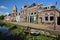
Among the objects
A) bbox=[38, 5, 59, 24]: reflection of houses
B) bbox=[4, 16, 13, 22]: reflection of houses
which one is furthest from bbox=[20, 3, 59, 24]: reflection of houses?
bbox=[4, 16, 13, 22]: reflection of houses

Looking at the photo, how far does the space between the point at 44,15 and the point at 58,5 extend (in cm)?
39

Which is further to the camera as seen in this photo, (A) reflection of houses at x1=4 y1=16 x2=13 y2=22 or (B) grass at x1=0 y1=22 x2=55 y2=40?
(A) reflection of houses at x1=4 y1=16 x2=13 y2=22

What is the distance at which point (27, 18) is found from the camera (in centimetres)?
285

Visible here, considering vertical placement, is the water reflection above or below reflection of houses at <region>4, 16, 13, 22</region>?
below

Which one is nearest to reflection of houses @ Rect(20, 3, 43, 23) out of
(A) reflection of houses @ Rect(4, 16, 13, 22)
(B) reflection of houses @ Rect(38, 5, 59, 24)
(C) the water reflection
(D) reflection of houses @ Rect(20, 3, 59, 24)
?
(D) reflection of houses @ Rect(20, 3, 59, 24)

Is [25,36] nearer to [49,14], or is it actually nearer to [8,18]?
[8,18]

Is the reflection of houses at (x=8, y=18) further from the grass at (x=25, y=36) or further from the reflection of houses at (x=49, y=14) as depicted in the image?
the reflection of houses at (x=49, y=14)

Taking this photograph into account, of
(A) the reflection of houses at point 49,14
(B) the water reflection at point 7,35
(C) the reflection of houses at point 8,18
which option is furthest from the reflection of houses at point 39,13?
(B) the water reflection at point 7,35

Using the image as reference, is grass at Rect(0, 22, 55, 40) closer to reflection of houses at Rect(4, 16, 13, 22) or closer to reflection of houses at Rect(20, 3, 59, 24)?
reflection of houses at Rect(4, 16, 13, 22)

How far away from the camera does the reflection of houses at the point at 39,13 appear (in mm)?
2730

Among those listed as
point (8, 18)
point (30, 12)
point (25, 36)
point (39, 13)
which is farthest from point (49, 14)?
point (8, 18)

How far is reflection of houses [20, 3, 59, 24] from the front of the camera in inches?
107

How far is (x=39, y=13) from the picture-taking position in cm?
277

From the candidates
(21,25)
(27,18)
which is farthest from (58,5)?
(21,25)
